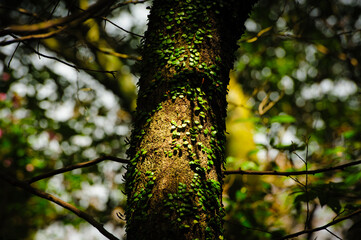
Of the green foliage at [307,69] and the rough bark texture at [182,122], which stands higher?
the green foliage at [307,69]

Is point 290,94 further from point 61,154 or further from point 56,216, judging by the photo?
point 56,216

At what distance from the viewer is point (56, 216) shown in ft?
20.6

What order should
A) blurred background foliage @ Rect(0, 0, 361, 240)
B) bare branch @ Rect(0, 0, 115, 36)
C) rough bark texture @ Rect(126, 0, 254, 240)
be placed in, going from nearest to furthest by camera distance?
bare branch @ Rect(0, 0, 115, 36) → rough bark texture @ Rect(126, 0, 254, 240) → blurred background foliage @ Rect(0, 0, 361, 240)

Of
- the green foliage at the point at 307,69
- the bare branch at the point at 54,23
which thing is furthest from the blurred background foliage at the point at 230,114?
the bare branch at the point at 54,23

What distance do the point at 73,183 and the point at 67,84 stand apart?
2.41 metres

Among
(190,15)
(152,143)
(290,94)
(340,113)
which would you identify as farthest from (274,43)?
(152,143)

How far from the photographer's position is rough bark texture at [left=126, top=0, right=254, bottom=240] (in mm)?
1207

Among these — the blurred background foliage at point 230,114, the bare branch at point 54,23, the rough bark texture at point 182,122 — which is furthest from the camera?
the blurred background foliage at point 230,114

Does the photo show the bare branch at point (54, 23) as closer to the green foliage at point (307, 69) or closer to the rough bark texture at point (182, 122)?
the rough bark texture at point (182, 122)

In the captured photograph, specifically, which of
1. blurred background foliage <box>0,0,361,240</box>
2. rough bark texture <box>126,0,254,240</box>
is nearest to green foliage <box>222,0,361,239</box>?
blurred background foliage <box>0,0,361,240</box>

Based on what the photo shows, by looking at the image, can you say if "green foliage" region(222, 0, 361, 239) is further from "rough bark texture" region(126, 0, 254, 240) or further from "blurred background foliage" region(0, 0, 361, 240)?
"rough bark texture" region(126, 0, 254, 240)

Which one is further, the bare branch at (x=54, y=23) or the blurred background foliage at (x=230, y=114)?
the blurred background foliage at (x=230, y=114)

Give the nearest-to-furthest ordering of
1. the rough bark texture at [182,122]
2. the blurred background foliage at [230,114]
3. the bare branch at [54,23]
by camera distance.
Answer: the bare branch at [54,23] → the rough bark texture at [182,122] → the blurred background foliage at [230,114]

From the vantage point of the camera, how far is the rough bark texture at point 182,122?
121cm
